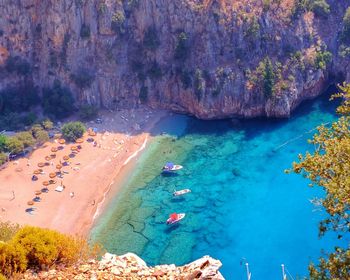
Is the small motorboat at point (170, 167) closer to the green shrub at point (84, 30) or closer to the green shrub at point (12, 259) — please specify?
the green shrub at point (84, 30)

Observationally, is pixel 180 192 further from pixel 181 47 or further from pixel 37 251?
pixel 37 251

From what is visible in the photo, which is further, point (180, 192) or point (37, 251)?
point (180, 192)

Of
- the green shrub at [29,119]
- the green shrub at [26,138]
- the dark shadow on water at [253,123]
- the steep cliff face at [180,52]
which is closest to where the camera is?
the green shrub at [26,138]

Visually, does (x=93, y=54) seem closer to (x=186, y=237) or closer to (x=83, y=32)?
(x=83, y=32)

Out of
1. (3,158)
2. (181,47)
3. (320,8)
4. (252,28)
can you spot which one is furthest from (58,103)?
(320,8)

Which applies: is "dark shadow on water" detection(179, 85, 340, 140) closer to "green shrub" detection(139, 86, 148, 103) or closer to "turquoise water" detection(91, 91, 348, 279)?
"turquoise water" detection(91, 91, 348, 279)

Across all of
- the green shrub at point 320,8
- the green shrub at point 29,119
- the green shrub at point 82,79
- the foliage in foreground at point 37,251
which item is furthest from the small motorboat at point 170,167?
the green shrub at point 320,8
